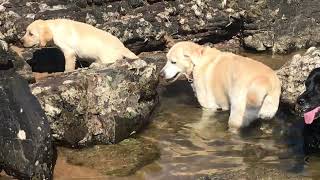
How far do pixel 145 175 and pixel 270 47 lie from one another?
648 centimetres

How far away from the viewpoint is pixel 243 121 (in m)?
7.51

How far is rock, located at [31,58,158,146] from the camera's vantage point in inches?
263

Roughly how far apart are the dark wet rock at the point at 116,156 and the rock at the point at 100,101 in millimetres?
147

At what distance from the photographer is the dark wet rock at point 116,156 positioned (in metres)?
6.29

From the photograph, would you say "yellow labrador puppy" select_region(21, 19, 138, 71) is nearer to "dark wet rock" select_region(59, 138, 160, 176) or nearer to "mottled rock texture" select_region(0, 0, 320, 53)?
"mottled rock texture" select_region(0, 0, 320, 53)

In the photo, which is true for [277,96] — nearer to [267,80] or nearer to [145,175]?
[267,80]

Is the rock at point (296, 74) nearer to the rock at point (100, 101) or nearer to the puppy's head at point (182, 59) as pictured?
the puppy's head at point (182, 59)

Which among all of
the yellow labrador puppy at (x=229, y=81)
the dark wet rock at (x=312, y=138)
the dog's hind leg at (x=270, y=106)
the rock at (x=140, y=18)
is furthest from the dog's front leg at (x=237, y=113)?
the rock at (x=140, y=18)

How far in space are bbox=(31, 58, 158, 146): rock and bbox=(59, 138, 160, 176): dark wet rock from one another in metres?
0.15

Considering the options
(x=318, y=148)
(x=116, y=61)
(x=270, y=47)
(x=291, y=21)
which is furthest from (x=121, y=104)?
(x=291, y=21)

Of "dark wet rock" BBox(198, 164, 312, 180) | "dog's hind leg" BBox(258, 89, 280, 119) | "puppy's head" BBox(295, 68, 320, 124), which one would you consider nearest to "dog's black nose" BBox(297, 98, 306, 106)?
"puppy's head" BBox(295, 68, 320, 124)

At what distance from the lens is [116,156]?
21.7 feet

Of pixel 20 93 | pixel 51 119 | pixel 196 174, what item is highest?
pixel 20 93

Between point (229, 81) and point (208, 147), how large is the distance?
128 centimetres
